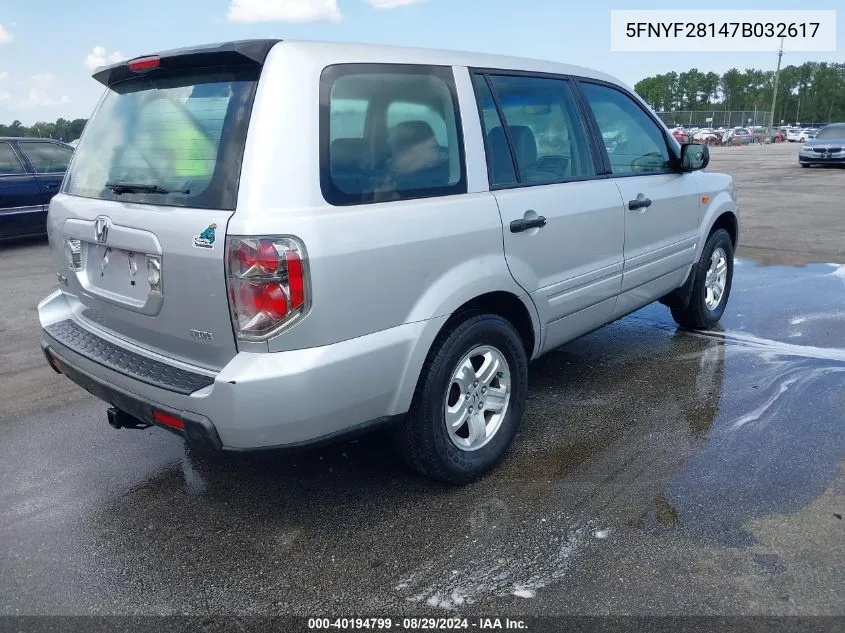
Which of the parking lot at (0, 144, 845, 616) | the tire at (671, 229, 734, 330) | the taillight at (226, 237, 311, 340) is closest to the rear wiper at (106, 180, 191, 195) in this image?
the taillight at (226, 237, 311, 340)

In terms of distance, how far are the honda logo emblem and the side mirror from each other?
357cm

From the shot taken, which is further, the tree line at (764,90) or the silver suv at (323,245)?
the tree line at (764,90)

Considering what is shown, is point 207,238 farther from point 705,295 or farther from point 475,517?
point 705,295

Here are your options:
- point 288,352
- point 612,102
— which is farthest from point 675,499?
point 612,102

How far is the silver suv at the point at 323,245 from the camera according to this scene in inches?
95.2

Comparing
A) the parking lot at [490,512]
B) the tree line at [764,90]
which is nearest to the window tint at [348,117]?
the parking lot at [490,512]

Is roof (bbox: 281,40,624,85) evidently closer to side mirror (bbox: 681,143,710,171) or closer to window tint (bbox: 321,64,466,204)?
window tint (bbox: 321,64,466,204)

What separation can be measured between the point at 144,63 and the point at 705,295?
426 centimetres

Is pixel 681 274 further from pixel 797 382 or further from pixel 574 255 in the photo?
pixel 574 255

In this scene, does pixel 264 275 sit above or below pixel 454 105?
below

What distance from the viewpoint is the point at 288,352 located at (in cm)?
243

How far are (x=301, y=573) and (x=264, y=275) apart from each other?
1147 millimetres

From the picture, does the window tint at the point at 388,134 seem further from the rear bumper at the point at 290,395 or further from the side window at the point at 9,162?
the side window at the point at 9,162

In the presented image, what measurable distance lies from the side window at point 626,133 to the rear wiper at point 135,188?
8.04 feet
